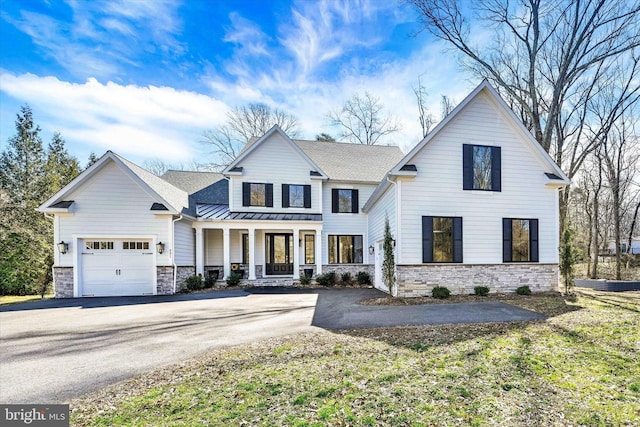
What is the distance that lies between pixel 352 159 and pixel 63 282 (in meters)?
15.3

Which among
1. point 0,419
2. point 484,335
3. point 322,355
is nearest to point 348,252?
point 484,335

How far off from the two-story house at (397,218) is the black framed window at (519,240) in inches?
1.5

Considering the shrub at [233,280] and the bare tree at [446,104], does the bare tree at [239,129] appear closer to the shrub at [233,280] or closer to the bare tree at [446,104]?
the bare tree at [446,104]

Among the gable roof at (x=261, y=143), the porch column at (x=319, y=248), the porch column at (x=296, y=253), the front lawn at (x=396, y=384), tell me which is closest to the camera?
the front lawn at (x=396, y=384)

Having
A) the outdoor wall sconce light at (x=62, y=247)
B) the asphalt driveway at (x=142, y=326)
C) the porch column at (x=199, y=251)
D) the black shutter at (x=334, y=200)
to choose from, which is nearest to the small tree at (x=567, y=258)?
the asphalt driveway at (x=142, y=326)

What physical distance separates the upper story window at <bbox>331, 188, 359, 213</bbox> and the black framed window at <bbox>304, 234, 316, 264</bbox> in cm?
195

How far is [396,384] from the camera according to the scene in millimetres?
4059

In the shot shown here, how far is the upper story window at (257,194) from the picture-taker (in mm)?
16047

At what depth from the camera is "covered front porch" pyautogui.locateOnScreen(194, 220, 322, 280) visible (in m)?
15.2

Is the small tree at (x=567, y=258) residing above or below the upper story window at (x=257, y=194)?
below

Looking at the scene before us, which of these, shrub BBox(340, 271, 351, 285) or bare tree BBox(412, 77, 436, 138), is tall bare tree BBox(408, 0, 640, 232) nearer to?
bare tree BBox(412, 77, 436, 138)

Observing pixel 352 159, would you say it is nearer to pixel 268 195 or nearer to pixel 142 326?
pixel 268 195

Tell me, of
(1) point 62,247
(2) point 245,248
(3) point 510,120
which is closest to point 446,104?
(3) point 510,120

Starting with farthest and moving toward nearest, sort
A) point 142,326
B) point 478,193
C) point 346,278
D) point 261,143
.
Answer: point 261,143, point 346,278, point 478,193, point 142,326
